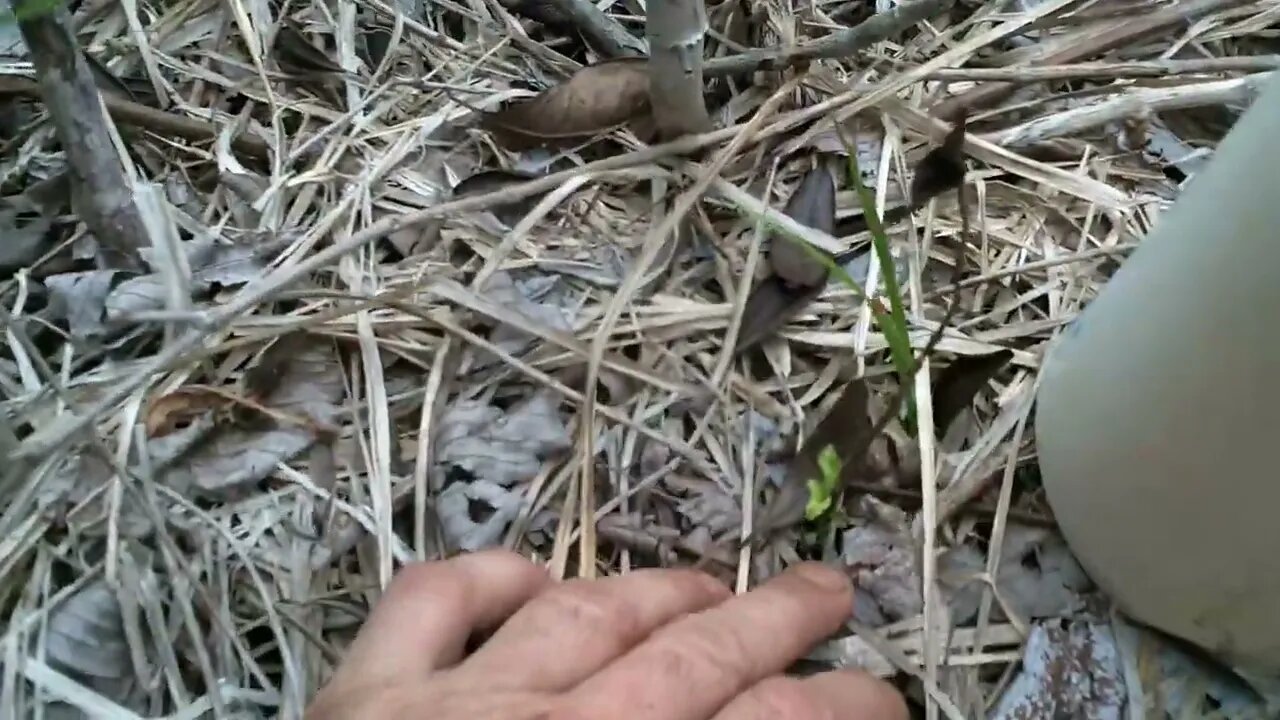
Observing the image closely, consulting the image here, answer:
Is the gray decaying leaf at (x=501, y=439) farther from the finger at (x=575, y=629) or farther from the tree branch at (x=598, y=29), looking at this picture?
the tree branch at (x=598, y=29)

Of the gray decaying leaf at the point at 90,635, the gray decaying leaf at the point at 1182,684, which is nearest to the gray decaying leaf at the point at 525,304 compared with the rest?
the gray decaying leaf at the point at 90,635

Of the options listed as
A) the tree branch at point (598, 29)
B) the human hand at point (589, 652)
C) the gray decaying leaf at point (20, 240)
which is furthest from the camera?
the tree branch at point (598, 29)

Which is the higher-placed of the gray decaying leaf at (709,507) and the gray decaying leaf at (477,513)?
the gray decaying leaf at (477,513)

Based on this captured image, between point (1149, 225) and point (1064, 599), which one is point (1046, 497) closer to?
point (1064, 599)

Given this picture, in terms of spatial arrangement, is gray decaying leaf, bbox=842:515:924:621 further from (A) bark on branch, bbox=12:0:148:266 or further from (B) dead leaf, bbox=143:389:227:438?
(A) bark on branch, bbox=12:0:148:266

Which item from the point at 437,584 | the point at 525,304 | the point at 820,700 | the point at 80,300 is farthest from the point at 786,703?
the point at 80,300
